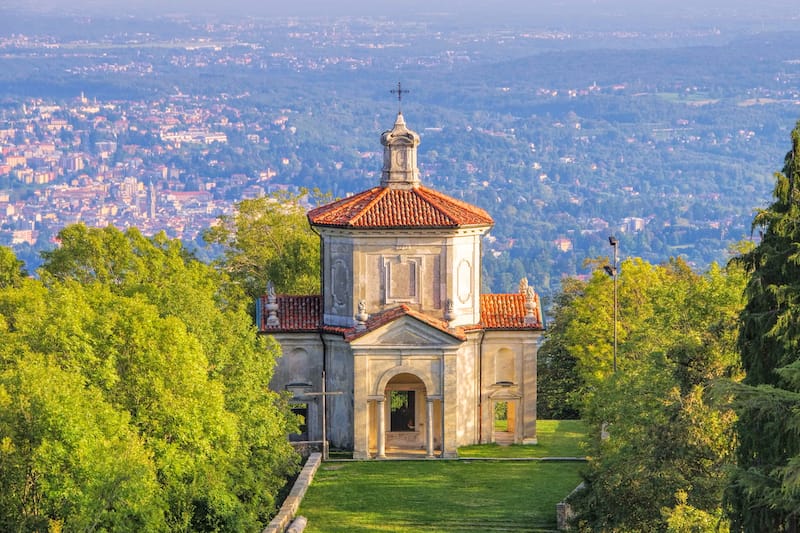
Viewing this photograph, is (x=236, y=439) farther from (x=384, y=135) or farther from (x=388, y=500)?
(x=384, y=135)

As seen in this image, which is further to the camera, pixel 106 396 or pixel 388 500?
pixel 388 500

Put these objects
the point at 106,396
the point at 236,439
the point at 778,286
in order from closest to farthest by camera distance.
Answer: the point at 778,286
the point at 106,396
the point at 236,439

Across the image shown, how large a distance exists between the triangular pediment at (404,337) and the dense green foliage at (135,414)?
142 inches

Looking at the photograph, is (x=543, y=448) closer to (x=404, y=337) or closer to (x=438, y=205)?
(x=404, y=337)

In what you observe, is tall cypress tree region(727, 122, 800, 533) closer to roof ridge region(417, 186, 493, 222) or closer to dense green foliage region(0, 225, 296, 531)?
dense green foliage region(0, 225, 296, 531)

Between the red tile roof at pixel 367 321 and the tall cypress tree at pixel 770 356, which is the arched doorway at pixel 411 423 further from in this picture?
the tall cypress tree at pixel 770 356

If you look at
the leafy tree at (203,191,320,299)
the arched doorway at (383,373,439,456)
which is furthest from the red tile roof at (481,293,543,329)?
the leafy tree at (203,191,320,299)

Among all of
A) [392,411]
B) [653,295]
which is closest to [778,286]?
[653,295]

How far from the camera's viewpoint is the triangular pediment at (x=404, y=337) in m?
53.8

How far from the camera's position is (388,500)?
4803cm

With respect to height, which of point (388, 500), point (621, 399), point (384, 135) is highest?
point (384, 135)

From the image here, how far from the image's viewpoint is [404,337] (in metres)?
53.9

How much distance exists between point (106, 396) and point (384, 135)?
18.7m

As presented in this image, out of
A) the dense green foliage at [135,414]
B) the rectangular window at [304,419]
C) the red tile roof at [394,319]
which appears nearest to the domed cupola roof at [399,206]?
the red tile roof at [394,319]
